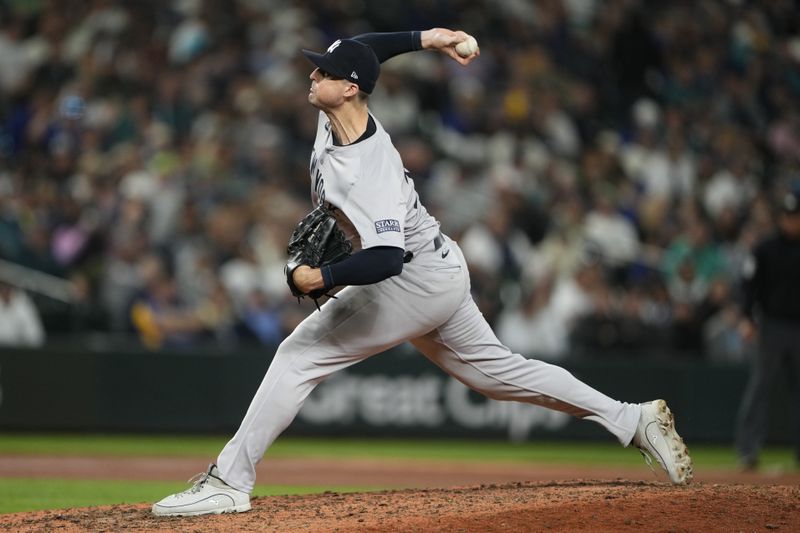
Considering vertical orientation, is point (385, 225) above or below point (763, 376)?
above

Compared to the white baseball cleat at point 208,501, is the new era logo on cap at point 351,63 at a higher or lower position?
higher

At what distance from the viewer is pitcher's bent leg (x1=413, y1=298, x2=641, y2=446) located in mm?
5652

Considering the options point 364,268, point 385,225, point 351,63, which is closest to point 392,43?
point 351,63

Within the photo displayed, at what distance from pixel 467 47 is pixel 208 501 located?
2.39 m

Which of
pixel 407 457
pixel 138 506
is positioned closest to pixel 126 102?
pixel 407 457

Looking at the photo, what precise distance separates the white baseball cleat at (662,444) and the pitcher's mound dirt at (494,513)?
0.10 m

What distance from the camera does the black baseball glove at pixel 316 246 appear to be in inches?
204

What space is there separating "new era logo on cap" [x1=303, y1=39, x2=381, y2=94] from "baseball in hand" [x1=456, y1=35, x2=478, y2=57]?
43cm

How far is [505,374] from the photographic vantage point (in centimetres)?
573

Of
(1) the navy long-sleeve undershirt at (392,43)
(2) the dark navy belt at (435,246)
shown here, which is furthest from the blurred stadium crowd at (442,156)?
(2) the dark navy belt at (435,246)

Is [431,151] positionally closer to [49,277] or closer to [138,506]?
[49,277]

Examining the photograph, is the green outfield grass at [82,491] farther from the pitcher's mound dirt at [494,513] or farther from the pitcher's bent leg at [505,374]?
the pitcher's bent leg at [505,374]

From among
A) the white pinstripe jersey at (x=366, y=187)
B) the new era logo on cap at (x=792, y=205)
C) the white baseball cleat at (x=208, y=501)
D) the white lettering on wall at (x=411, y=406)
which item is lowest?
the white baseball cleat at (x=208, y=501)

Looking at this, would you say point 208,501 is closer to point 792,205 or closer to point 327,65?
point 327,65
